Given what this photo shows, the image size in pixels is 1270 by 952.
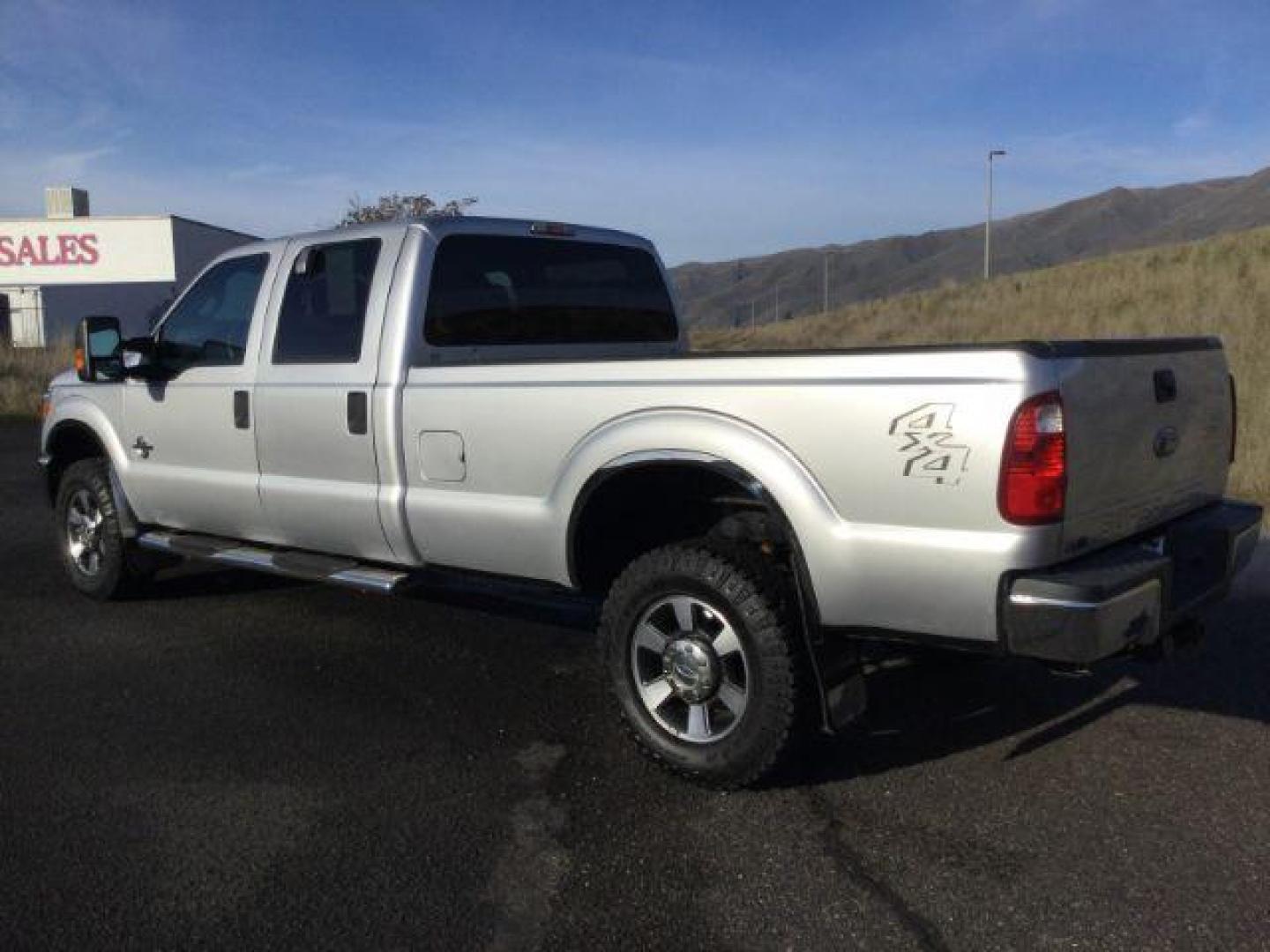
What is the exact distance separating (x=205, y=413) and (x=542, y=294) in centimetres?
179

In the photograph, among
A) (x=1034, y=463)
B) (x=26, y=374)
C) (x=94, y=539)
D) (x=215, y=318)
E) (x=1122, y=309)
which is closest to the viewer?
(x=1034, y=463)

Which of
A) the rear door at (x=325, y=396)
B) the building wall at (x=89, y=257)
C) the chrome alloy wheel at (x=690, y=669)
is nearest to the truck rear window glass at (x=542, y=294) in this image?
the rear door at (x=325, y=396)

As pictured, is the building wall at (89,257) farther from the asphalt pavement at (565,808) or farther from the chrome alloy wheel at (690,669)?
the chrome alloy wheel at (690,669)

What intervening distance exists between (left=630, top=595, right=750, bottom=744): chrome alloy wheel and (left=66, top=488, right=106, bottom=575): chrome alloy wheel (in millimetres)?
3848

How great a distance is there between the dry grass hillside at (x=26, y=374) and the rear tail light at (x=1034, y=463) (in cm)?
1957

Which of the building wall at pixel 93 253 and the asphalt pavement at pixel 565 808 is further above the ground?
the building wall at pixel 93 253

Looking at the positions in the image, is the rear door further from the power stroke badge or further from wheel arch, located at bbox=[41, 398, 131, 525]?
the power stroke badge

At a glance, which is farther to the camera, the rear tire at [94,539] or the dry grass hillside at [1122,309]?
the dry grass hillside at [1122,309]

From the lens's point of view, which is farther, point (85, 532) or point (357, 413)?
point (85, 532)

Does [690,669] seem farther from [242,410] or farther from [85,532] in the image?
[85,532]

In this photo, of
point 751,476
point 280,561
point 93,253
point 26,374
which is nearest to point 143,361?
point 280,561

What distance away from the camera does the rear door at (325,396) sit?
4.89m

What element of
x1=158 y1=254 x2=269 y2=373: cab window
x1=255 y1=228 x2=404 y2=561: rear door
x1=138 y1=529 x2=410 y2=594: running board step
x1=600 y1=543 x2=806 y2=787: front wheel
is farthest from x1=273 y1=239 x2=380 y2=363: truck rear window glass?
x1=600 y1=543 x2=806 y2=787: front wheel

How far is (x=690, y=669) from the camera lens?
3.96 meters
